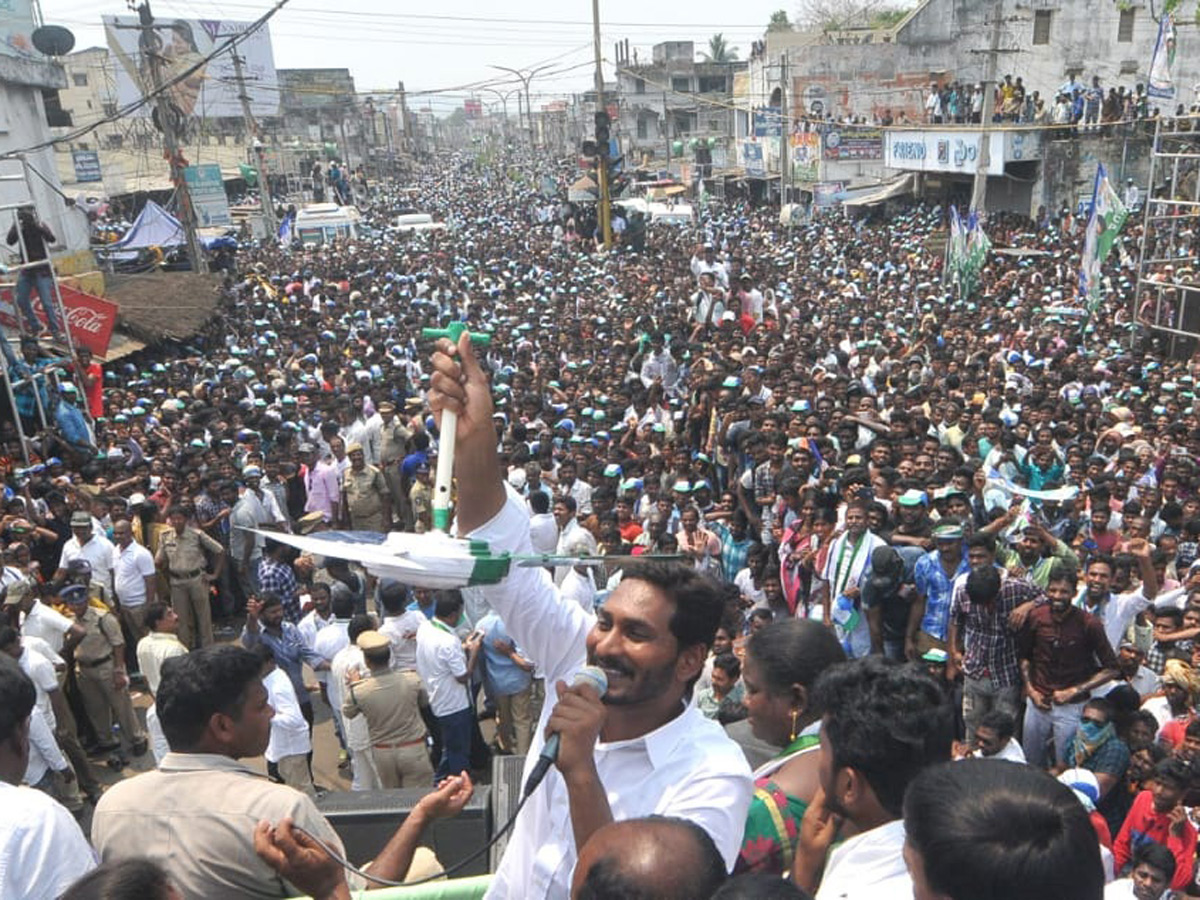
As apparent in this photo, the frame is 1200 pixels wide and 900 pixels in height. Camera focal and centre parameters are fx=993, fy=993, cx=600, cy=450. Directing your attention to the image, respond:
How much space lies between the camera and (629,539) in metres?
7.09

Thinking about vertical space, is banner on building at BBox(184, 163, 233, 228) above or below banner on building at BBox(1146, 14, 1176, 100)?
below

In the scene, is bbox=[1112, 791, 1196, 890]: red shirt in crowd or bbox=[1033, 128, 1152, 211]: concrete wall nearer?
bbox=[1112, 791, 1196, 890]: red shirt in crowd

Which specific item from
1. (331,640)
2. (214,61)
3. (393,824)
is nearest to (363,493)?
(331,640)

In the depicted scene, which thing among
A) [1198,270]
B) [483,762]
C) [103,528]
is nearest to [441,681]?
[483,762]

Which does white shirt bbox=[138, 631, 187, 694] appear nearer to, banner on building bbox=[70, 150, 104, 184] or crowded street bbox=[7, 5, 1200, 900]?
crowded street bbox=[7, 5, 1200, 900]

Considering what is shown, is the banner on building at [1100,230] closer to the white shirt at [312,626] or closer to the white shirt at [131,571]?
the white shirt at [312,626]

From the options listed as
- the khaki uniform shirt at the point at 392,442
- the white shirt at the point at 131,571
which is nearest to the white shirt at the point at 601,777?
the white shirt at the point at 131,571

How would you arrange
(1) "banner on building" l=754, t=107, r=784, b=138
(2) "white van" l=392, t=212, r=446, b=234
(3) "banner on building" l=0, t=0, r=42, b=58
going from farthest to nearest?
(2) "white van" l=392, t=212, r=446, b=234
(1) "banner on building" l=754, t=107, r=784, b=138
(3) "banner on building" l=0, t=0, r=42, b=58

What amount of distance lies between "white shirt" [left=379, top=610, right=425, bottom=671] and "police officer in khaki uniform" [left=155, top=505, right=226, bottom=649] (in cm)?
235

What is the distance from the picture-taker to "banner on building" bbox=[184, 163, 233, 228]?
85.8ft

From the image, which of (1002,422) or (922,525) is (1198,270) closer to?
(1002,422)

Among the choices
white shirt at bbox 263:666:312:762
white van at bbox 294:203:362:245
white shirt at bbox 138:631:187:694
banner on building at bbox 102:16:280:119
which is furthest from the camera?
banner on building at bbox 102:16:280:119

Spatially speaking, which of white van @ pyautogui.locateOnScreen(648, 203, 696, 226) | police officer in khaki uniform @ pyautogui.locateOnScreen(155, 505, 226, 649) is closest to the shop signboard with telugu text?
white van @ pyautogui.locateOnScreen(648, 203, 696, 226)

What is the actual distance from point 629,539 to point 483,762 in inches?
77.0
